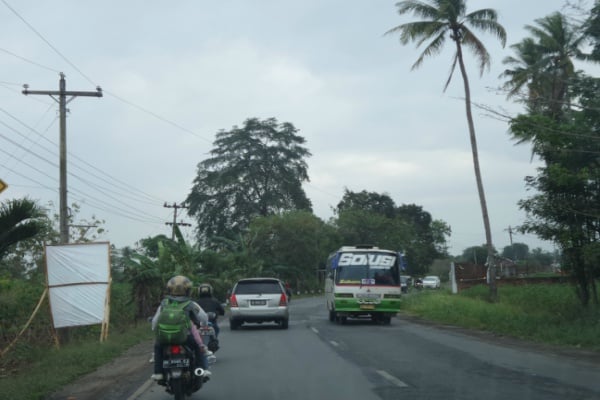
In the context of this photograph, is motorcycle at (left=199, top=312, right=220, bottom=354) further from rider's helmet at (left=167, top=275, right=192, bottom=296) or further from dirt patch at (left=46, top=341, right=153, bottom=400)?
rider's helmet at (left=167, top=275, right=192, bottom=296)

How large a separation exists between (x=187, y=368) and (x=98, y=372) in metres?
5.22

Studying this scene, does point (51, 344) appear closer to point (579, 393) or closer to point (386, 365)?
point (386, 365)

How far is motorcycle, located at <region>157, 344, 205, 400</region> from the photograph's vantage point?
8.73m

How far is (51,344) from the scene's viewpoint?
17.3m

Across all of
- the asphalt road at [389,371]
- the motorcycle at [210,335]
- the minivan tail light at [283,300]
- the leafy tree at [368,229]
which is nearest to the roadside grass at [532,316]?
the asphalt road at [389,371]

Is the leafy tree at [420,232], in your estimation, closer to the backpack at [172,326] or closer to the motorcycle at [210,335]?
the motorcycle at [210,335]

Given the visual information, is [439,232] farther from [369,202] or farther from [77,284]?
[77,284]

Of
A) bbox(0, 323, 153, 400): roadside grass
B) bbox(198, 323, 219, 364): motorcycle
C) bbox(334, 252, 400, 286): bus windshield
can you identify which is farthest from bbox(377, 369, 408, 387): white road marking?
Answer: bbox(334, 252, 400, 286): bus windshield

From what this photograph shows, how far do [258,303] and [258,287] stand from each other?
1.85 ft

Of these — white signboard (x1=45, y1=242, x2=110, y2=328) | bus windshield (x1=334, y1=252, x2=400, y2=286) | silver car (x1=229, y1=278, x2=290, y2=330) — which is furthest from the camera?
bus windshield (x1=334, y1=252, x2=400, y2=286)

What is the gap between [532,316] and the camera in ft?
71.5

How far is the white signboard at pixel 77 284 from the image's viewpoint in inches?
678

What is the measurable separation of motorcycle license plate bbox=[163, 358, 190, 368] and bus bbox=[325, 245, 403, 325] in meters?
16.4

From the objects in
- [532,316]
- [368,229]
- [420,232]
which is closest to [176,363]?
[532,316]
